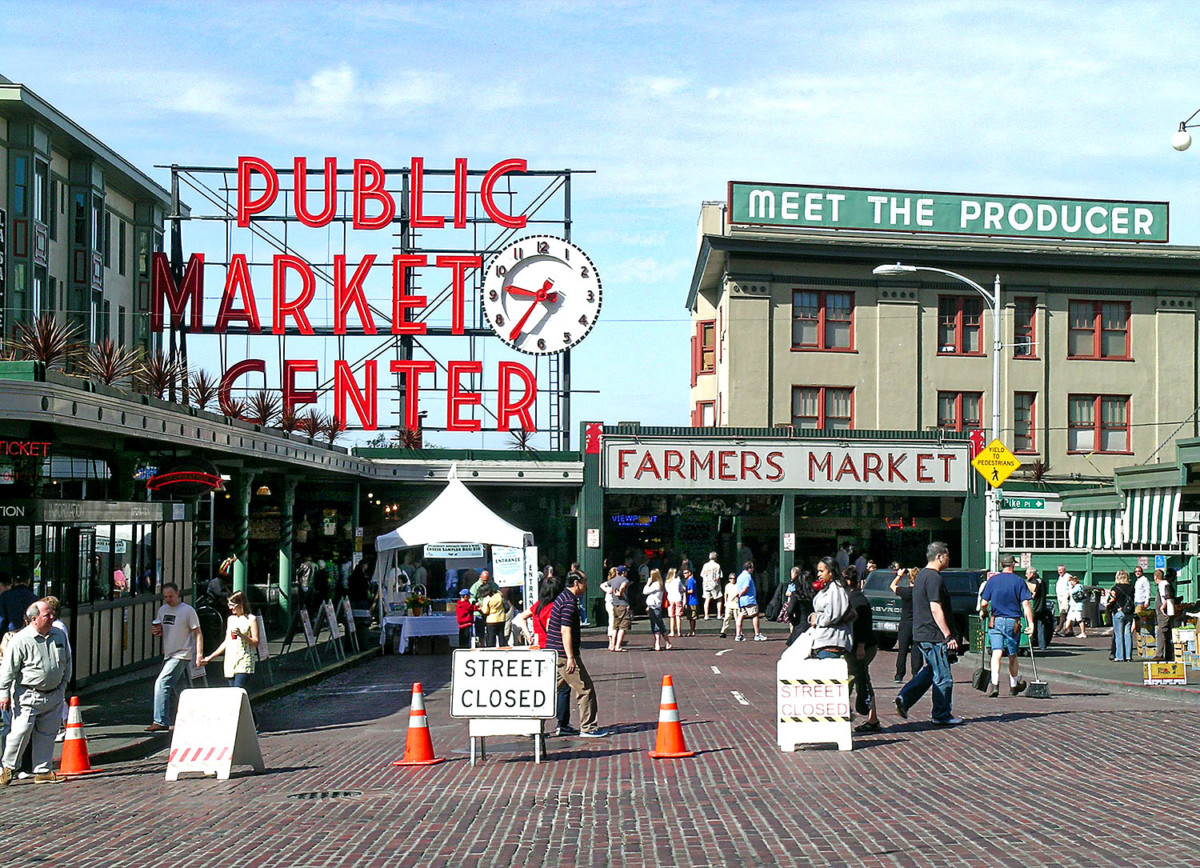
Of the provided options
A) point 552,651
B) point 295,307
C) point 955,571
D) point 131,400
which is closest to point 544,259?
point 295,307

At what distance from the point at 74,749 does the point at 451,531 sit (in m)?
15.9

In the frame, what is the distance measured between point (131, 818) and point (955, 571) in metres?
21.3

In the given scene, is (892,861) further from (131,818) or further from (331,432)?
(331,432)

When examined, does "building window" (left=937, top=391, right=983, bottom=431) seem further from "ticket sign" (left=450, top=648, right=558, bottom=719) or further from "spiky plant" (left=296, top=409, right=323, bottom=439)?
"ticket sign" (left=450, top=648, right=558, bottom=719)

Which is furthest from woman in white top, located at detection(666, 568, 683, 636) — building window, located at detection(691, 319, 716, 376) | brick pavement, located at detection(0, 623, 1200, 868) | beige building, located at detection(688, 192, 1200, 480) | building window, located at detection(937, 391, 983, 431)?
building window, located at detection(691, 319, 716, 376)

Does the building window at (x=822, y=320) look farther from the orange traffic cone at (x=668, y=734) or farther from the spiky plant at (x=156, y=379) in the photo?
the orange traffic cone at (x=668, y=734)

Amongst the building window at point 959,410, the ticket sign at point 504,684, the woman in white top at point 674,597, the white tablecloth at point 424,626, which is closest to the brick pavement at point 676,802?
the ticket sign at point 504,684

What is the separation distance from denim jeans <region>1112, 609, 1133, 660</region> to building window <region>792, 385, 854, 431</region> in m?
18.8

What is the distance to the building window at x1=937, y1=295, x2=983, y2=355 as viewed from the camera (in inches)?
1702

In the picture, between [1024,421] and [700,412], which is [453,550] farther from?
[1024,421]

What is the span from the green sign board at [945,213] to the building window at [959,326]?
2465mm

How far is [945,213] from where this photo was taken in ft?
145

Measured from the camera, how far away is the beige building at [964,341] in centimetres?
4216

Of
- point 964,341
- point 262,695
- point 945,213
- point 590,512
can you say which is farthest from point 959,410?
point 262,695
